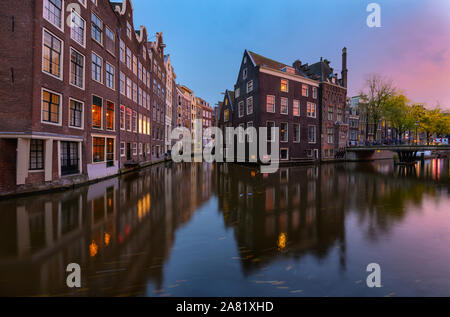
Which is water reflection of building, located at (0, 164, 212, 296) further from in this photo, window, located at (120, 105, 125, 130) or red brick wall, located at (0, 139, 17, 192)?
window, located at (120, 105, 125, 130)

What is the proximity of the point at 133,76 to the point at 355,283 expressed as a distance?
92.4 ft

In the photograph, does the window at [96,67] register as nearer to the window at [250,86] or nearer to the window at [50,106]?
the window at [50,106]

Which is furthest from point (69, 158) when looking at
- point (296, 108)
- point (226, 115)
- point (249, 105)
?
point (226, 115)

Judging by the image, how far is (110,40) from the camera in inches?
758

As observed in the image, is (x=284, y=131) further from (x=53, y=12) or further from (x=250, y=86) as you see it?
(x=53, y=12)

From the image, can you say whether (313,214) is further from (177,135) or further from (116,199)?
(177,135)

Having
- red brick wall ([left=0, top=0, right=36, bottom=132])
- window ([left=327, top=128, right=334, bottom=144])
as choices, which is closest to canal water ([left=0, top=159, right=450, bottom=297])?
red brick wall ([left=0, top=0, right=36, bottom=132])

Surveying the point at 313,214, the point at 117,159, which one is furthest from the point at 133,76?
the point at 313,214

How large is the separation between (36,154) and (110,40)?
13.7m

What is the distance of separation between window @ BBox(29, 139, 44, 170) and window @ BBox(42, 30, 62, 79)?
14.6ft

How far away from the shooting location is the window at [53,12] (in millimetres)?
12020

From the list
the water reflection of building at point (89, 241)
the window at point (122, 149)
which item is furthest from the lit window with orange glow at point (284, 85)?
the water reflection of building at point (89, 241)

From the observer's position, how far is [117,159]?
20.1m

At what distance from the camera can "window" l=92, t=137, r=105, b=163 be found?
54.7ft
